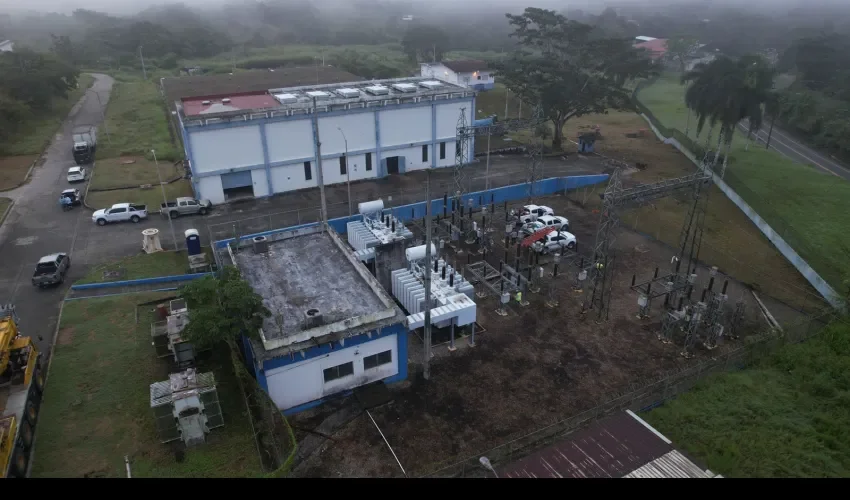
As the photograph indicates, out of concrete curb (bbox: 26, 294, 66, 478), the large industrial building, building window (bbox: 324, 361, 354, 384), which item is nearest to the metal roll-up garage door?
the large industrial building

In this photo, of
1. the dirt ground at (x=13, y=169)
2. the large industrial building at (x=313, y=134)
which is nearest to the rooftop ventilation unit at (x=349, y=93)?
the large industrial building at (x=313, y=134)

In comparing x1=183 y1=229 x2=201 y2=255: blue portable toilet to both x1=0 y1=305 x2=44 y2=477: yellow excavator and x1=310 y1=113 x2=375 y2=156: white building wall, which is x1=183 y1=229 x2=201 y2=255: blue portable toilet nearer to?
x1=0 y1=305 x2=44 y2=477: yellow excavator

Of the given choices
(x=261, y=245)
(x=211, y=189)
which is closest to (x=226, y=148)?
(x=211, y=189)

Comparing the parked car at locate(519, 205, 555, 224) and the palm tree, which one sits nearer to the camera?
the parked car at locate(519, 205, 555, 224)

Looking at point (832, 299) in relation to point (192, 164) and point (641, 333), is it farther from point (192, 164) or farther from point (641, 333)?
point (192, 164)

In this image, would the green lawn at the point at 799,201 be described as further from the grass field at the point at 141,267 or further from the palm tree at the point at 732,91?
the grass field at the point at 141,267

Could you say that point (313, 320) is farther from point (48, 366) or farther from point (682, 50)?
point (682, 50)
